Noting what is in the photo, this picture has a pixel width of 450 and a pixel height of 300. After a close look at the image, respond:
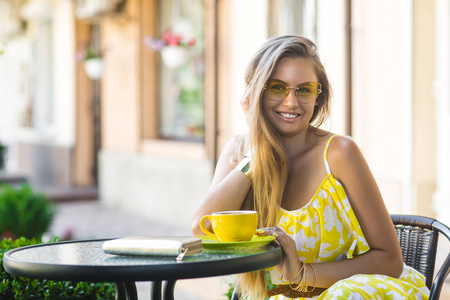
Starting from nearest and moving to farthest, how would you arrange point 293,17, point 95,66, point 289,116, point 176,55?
point 289,116 → point 293,17 → point 176,55 → point 95,66

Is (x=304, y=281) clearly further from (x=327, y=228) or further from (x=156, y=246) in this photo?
(x=156, y=246)

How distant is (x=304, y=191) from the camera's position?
7.61 feet

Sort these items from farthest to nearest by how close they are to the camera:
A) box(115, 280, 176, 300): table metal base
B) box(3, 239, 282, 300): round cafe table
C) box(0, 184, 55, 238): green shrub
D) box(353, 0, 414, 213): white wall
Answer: box(0, 184, 55, 238): green shrub → box(353, 0, 414, 213): white wall → box(115, 280, 176, 300): table metal base → box(3, 239, 282, 300): round cafe table

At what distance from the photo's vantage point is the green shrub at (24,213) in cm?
630

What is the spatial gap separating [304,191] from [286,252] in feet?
1.17

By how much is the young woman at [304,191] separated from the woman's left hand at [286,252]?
2.1 inches

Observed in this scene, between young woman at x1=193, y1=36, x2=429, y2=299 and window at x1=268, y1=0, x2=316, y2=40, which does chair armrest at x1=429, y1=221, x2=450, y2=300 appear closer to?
young woman at x1=193, y1=36, x2=429, y2=299

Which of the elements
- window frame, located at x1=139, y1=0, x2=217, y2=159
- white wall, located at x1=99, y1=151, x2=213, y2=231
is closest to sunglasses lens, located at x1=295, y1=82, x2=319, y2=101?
white wall, located at x1=99, y1=151, x2=213, y2=231

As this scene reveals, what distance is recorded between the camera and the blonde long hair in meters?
2.26

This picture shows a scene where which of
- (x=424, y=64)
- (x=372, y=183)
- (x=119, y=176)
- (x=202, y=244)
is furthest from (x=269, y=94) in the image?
(x=119, y=176)

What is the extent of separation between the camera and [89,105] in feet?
39.6

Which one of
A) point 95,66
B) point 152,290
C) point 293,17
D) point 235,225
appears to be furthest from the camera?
point 95,66

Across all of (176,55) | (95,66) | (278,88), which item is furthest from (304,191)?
(95,66)

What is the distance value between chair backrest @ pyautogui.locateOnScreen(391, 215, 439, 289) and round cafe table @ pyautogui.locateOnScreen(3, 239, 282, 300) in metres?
0.71
